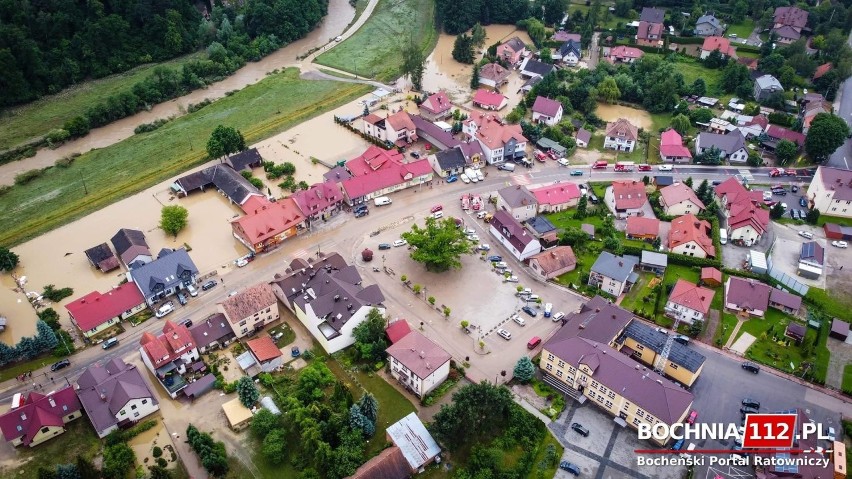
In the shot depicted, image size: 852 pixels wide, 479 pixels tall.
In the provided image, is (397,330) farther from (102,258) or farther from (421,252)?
(102,258)

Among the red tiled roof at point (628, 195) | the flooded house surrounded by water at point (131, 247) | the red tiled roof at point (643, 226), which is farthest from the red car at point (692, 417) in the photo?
the flooded house surrounded by water at point (131, 247)

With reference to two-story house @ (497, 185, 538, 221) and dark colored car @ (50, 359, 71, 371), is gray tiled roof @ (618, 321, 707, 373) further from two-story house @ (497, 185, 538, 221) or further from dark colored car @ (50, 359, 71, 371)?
dark colored car @ (50, 359, 71, 371)

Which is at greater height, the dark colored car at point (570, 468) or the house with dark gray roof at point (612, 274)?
the house with dark gray roof at point (612, 274)

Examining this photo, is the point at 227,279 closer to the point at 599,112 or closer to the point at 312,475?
the point at 312,475

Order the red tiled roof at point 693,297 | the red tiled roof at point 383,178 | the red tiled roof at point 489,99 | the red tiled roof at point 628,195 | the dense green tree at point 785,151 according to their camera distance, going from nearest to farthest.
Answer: the red tiled roof at point 693,297, the red tiled roof at point 628,195, the red tiled roof at point 383,178, the dense green tree at point 785,151, the red tiled roof at point 489,99

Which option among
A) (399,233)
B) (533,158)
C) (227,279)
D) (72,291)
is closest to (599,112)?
(533,158)

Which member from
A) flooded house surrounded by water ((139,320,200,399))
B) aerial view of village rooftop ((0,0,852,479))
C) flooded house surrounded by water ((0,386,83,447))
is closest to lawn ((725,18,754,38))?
aerial view of village rooftop ((0,0,852,479))

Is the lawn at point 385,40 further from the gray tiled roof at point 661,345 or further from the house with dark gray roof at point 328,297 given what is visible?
the gray tiled roof at point 661,345
